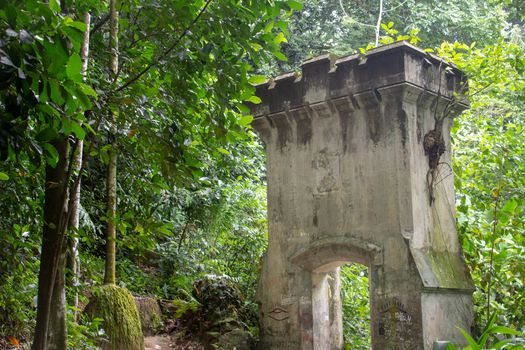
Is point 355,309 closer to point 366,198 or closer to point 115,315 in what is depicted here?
point 366,198

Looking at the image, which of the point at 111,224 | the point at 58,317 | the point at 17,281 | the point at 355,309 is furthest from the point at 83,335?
the point at 355,309

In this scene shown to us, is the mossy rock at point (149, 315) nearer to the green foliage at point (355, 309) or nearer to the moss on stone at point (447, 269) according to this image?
the green foliage at point (355, 309)

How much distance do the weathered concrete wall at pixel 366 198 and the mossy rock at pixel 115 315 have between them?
8.64ft

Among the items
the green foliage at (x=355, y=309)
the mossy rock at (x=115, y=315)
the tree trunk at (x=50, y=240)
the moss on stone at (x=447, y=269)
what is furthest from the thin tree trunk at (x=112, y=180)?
the green foliage at (x=355, y=309)

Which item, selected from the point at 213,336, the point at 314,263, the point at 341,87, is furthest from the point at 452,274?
the point at 213,336

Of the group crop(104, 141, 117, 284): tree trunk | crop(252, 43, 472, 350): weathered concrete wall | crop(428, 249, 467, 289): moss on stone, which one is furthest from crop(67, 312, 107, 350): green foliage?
crop(428, 249, 467, 289): moss on stone

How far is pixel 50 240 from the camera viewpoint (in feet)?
12.9

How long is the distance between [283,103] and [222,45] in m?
4.85

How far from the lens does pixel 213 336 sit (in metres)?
9.16

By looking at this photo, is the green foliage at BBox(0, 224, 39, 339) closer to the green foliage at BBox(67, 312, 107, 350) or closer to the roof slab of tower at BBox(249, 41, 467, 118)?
the green foliage at BBox(67, 312, 107, 350)

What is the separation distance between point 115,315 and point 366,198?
3.77 meters

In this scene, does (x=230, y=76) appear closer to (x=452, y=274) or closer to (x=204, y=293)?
(x=452, y=274)

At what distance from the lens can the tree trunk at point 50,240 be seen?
3793 mm

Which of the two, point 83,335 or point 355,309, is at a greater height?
point 355,309
